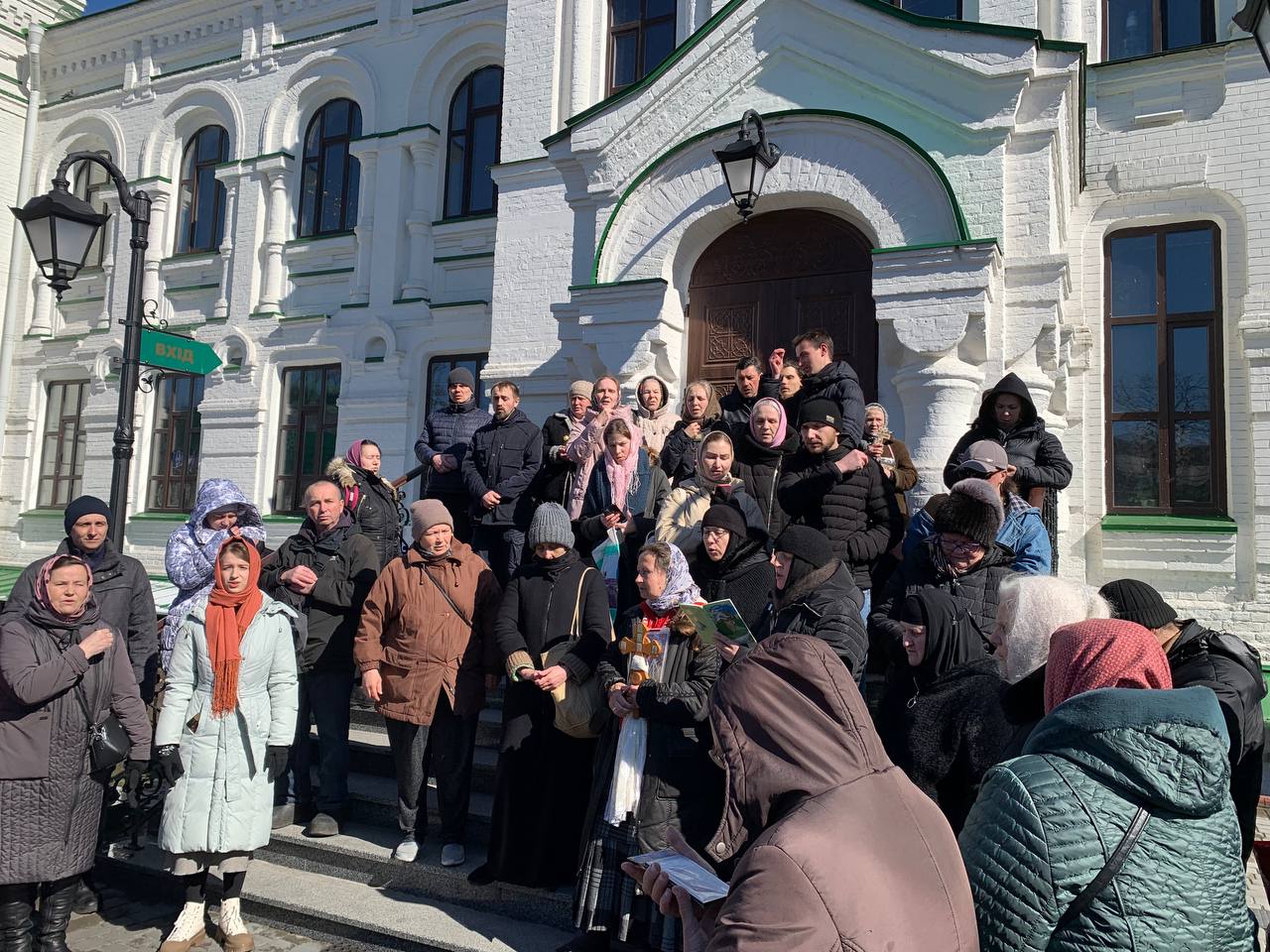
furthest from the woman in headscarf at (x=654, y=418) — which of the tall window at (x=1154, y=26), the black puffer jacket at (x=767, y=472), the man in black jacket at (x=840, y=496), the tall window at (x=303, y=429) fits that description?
the tall window at (x=303, y=429)

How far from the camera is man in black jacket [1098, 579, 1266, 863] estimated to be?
2.97m

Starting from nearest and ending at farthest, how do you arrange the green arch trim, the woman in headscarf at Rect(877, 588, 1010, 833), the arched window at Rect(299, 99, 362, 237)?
1. the woman in headscarf at Rect(877, 588, 1010, 833)
2. the green arch trim
3. the arched window at Rect(299, 99, 362, 237)

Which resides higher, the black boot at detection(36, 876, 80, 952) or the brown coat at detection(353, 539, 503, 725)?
the brown coat at detection(353, 539, 503, 725)

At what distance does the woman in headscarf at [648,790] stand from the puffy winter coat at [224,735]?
1.55 metres

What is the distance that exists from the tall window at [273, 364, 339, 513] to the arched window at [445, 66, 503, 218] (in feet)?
9.19

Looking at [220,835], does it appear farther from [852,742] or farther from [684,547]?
[852,742]

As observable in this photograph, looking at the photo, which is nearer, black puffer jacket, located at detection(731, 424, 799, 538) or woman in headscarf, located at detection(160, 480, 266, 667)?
woman in headscarf, located at detection(160, 480, 266, 667)

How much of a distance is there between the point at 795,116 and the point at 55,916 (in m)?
6.86

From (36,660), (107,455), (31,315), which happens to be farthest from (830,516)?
(31,315)

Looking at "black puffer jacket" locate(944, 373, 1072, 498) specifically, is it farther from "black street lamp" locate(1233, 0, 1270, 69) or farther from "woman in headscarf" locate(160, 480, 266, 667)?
"woman in headscarf" locate(160, 480, 266, 667)

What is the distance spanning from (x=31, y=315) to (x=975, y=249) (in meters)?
14.5

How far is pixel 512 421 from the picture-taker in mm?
6562

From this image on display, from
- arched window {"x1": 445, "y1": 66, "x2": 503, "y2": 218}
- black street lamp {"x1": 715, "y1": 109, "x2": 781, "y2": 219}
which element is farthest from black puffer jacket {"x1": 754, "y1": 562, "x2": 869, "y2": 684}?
arched window {"x1": 445, "y1": 66, "x2": 503, "y2": 218}

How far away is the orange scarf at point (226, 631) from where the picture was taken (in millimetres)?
4301
